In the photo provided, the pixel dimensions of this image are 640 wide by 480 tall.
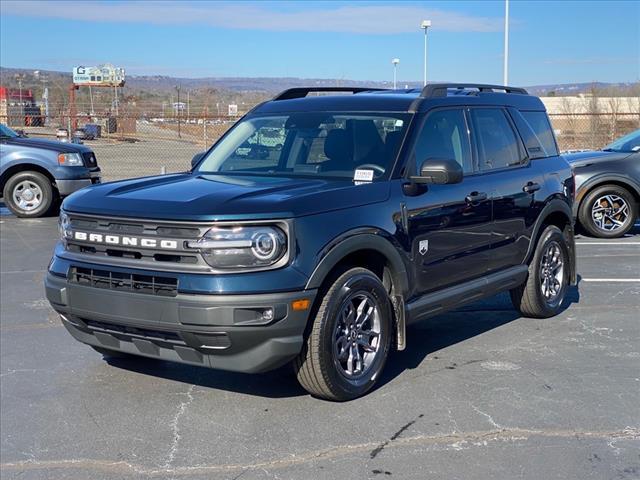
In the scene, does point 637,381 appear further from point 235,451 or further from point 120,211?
point 120,211

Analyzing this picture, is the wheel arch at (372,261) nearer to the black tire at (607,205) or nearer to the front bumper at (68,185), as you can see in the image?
the black tire at (607,205)

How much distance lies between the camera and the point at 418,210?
17.6 ft

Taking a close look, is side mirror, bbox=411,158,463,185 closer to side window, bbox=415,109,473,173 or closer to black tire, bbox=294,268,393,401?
side window, bbox=415,109,473,173

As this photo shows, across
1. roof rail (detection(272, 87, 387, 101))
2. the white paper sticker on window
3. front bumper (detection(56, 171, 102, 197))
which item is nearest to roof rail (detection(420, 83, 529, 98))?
roof rail (detection(272, 87, 387, 101))

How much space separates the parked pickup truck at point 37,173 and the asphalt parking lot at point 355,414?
7.52m

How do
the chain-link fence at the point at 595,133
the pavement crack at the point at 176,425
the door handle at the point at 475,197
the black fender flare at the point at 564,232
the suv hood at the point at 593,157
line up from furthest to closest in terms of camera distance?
1. the chain-link fence at the point at 595,133
2. the suv hood at the point at 593,157
3. the black fender flare at the point at 564,232
4. the door handle at the point at 475,197
5. the pavement crack at the point at 176,425

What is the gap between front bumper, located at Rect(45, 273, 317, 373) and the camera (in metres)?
4.33

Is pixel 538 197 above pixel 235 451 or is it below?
above

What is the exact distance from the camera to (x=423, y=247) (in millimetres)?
5402

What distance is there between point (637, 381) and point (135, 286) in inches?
130

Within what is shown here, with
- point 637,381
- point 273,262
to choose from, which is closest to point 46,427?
point 273,262

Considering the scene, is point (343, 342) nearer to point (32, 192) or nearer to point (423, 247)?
point (423, 247)

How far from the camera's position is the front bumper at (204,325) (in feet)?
14.2

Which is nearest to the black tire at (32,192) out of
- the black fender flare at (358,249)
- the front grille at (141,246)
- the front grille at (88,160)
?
the front grille at (88,160)
